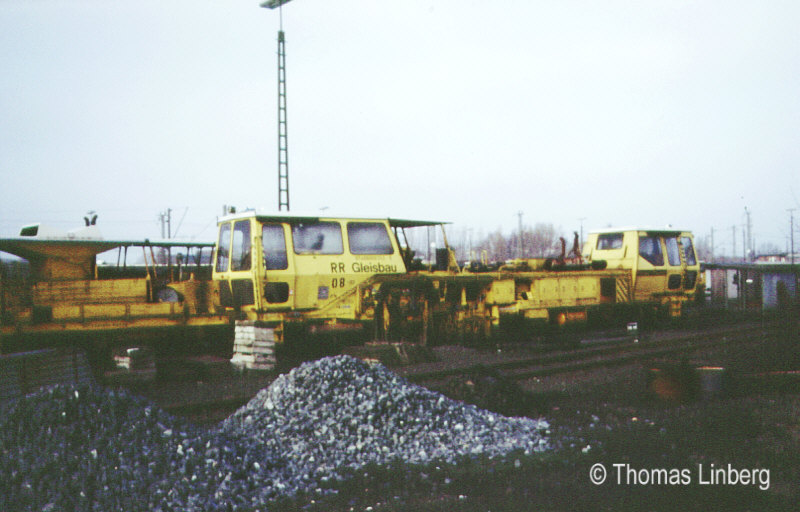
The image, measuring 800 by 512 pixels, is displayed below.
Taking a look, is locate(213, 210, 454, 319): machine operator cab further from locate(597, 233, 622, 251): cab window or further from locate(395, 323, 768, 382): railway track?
locate(597, 233, 622, 251): cab window

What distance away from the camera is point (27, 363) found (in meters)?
8.84

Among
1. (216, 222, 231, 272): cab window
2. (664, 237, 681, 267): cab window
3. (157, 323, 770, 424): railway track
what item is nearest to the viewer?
(157, 323, 770, 424): railway track

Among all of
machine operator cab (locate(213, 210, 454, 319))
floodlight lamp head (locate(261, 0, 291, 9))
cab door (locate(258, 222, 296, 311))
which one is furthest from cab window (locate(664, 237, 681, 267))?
floodlight lamp head (locate(261, 0, 291, 9))

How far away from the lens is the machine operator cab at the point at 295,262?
1246 cm

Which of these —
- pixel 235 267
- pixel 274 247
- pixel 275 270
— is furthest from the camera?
pixel 235 267

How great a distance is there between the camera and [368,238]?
13.7m

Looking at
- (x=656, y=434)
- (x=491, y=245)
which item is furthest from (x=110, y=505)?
(x=491, y=245)

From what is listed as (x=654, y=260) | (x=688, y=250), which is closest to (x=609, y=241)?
(x=654, y=260)

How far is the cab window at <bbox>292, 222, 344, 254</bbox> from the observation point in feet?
42.3

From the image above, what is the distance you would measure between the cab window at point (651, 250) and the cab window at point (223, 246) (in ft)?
37.1

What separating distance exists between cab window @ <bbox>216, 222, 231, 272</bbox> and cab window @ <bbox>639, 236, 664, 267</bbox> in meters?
11.3

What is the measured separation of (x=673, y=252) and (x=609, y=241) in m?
1.78

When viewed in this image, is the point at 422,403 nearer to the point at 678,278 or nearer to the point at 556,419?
the point at 556,419

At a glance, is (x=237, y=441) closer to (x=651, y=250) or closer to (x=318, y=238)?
(x=318, y=238)
